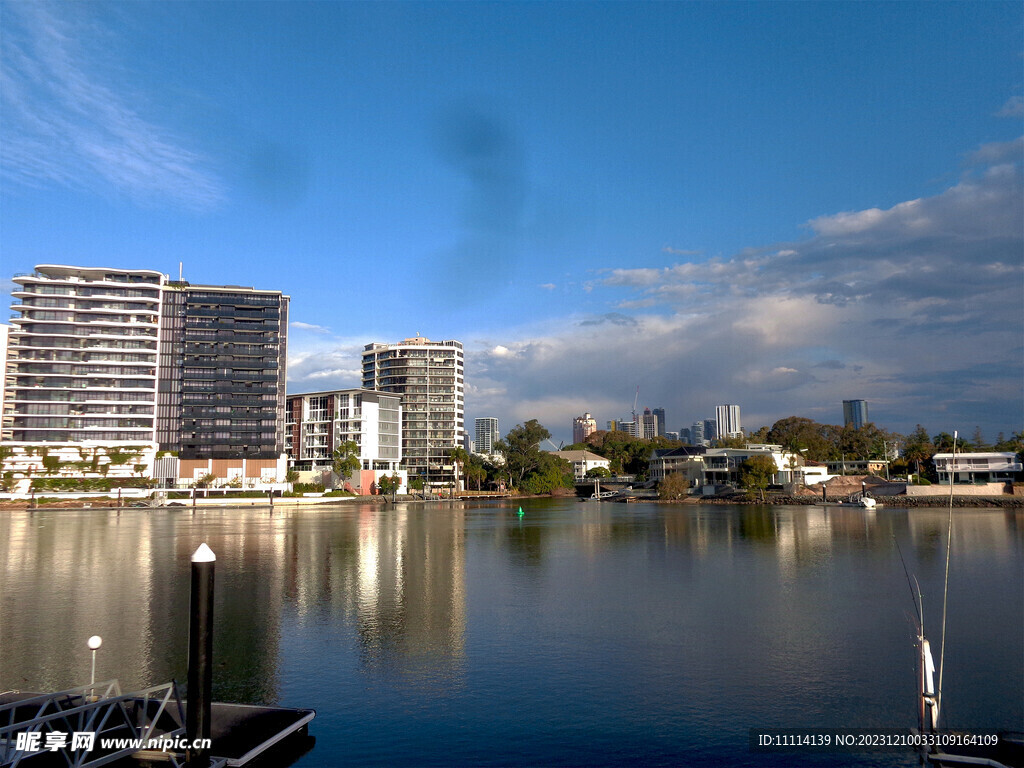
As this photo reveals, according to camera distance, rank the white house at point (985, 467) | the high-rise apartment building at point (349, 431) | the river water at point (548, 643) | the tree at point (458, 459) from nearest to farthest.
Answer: the river water at point (548, 643)
the white house at point (985, 467)
the high-rise apartment building at point (349, 431)
the tree at point (458, 459)

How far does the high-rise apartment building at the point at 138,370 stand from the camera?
117m

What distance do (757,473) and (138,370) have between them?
4330 inches

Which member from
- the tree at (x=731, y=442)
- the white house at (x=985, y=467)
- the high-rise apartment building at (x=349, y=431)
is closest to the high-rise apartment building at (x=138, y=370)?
the high-rise apartment building at (x=349, y=431)

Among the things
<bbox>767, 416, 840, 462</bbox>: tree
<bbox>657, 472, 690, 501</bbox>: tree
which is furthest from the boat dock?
<bbox>767, 416, 840, 462</bbox>: tree

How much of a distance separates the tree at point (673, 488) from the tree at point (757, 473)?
11738 mm

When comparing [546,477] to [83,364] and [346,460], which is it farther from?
[83,364]

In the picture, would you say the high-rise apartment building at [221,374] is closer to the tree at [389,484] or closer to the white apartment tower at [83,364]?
the white apartment tower at [83,364]

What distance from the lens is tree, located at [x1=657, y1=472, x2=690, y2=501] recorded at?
129625 millimetres

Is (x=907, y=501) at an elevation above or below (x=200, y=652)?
below

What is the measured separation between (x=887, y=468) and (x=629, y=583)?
122689mm

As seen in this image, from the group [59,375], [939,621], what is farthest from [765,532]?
[59,375]

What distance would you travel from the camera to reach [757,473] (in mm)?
119375

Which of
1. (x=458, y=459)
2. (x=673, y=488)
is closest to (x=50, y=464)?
(x=458, y=459)

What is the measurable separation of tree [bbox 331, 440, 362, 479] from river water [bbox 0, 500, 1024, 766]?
8852 cm
